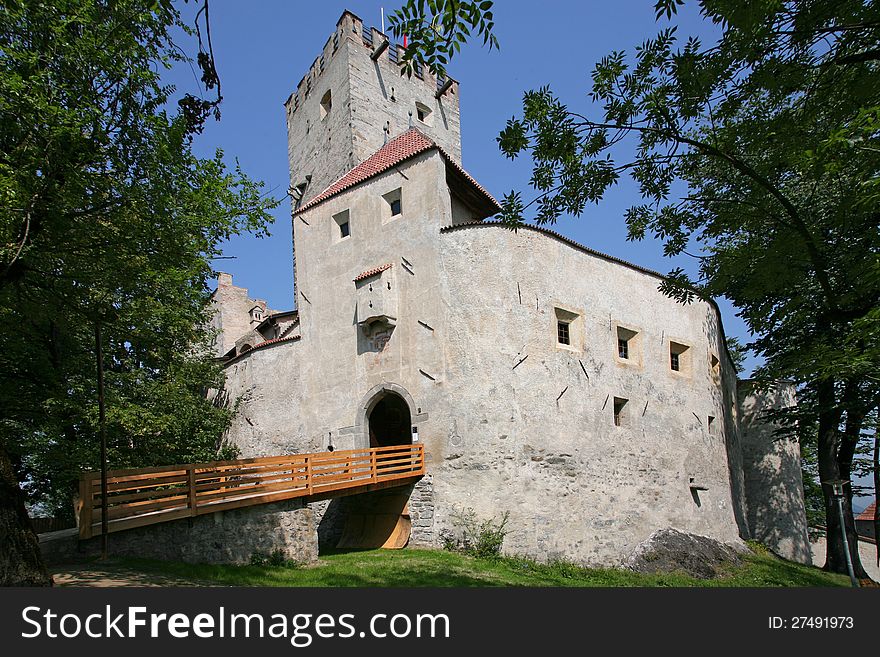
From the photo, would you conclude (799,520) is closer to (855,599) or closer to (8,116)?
(855,599)

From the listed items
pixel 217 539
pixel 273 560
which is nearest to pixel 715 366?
pixel 273 560

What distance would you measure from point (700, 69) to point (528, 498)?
10749 mm

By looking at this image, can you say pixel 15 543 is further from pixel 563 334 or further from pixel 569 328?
pixel 569 328

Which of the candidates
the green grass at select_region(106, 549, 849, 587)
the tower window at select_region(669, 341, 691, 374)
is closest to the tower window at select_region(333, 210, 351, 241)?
the green grass at select_region(106, 549, 849, 587)

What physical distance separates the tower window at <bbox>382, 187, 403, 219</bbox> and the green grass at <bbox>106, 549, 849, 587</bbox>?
9.55 m

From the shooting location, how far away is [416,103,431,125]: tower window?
1103 inches

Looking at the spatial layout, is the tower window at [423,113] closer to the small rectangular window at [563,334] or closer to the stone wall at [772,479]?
the small rectangular window at [563,334]

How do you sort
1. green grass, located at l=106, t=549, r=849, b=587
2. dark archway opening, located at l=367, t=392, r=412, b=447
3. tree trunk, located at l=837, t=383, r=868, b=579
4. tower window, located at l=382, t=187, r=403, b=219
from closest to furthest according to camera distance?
green grass, located at l=106, t=549, r=849, b=587 < tree trunk, located at l=837, t=383, r=868, b=579 < tower window, located at l=382, t=187, r=403, b=219 < dark archway opening, located at l=367, t=392, r=412, b=447

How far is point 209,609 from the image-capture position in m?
4.93

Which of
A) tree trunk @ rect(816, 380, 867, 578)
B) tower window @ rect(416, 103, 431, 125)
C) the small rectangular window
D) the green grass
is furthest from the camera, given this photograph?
tower window @ rect(416, 103, 431, 125)

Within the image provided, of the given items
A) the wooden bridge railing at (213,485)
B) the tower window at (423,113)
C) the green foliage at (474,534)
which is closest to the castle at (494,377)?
the green foliage at (474,534)

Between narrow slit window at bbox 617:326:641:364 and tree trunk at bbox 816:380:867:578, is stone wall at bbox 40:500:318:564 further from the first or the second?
tree trunk at bbox 816:380:867:578

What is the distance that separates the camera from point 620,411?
1806 cm

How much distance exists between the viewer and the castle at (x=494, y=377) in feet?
51.9
